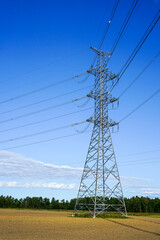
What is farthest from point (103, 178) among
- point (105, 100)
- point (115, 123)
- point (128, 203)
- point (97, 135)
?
point (128, 203)

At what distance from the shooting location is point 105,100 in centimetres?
3186

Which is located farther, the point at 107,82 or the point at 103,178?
the point at 107,82

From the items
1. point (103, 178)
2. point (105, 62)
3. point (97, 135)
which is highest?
point (105, 62)

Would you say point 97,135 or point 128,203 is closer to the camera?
point 97,135

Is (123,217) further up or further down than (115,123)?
further down

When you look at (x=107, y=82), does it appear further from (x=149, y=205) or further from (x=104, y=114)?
(x=149, y=205)

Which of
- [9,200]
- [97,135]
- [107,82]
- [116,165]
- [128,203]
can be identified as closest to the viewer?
[116,165]

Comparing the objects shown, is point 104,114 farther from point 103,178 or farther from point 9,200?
point 9,200

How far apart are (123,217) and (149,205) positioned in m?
78.8

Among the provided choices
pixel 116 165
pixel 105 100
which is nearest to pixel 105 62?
pixel 105 100

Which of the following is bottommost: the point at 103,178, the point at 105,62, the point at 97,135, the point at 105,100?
the point at 103,178

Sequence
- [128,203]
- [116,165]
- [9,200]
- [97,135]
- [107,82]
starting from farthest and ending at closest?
[9,200] < [128,203] < [107,82] < [97,135] < [116,165]

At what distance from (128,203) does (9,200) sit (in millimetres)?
76910

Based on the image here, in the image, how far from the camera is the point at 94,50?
111 feet
